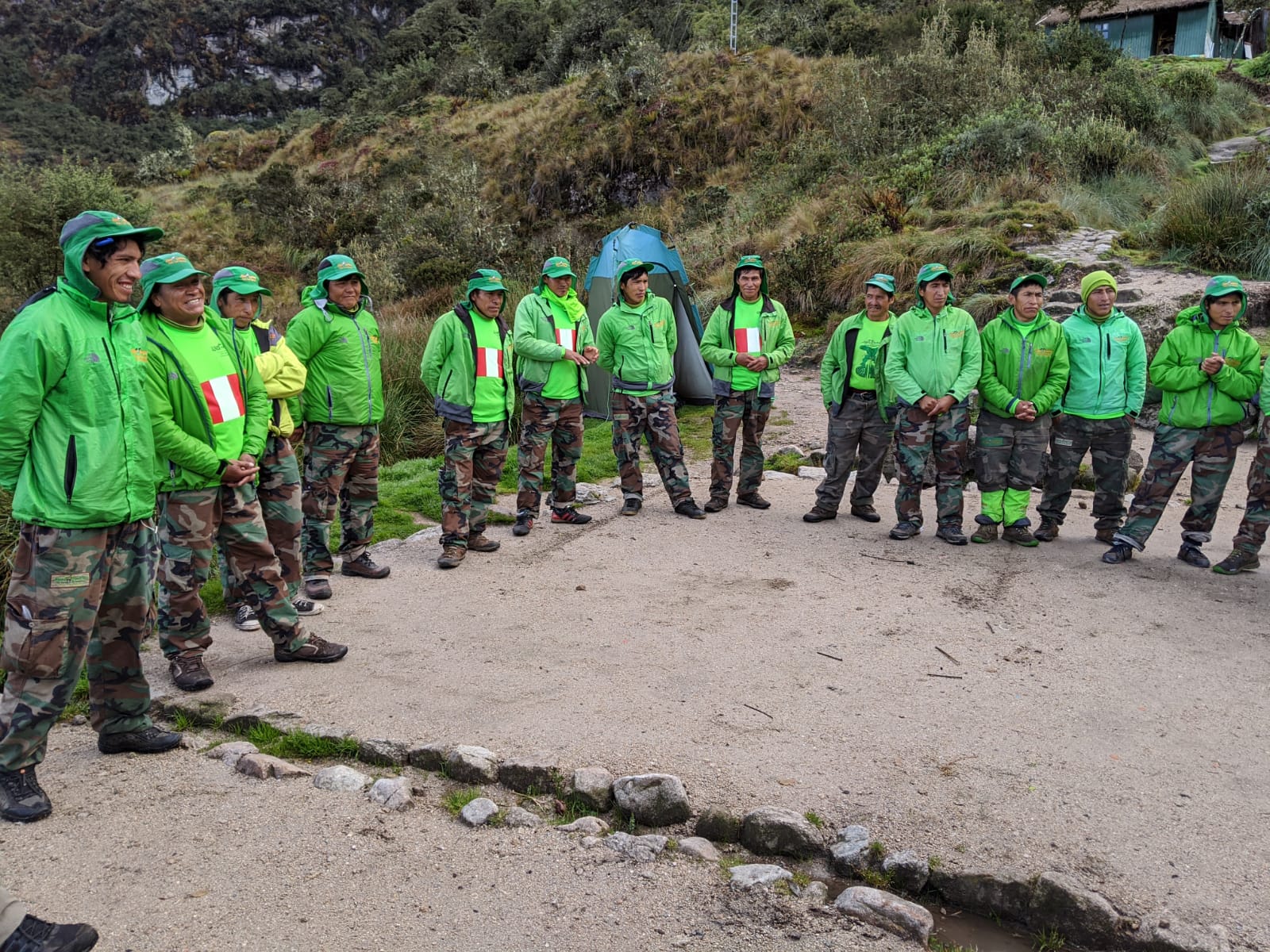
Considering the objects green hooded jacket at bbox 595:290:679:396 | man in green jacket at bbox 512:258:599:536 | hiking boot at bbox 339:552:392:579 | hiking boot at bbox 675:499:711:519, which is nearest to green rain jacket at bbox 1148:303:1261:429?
hiking boot at bbox 675:499:711:519

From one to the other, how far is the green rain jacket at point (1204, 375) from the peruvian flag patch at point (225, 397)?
5939 mm

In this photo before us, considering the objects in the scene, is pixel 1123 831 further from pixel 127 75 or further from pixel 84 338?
pixel 127 75

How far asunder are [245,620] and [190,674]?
103 cm

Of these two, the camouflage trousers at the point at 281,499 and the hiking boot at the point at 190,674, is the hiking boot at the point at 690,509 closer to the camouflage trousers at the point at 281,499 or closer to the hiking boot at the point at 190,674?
the camouflage trousers at the point at 281,499

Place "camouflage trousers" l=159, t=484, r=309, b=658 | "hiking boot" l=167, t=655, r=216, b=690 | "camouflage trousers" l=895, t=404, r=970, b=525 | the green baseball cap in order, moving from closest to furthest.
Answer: the green baseball cap
"camouflage trousers" l=159, t=484, r=309, b=658
"hiking boot" l=167, t=655, r=216, b=690
"camouflage trousers" l=895, t=404, r=970, b=525

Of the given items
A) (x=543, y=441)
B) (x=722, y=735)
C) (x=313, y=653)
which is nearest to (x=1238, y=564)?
(x=722, y=735)

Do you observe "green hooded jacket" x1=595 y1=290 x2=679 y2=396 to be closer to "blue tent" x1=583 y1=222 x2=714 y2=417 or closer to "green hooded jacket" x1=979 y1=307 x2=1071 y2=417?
"green hooded jacket" x1=979 y1=307 x2=1071 y2=417

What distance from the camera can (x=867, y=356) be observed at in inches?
297

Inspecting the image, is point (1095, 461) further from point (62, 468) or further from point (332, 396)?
point (62, 468)

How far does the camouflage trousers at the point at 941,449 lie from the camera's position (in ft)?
23.1

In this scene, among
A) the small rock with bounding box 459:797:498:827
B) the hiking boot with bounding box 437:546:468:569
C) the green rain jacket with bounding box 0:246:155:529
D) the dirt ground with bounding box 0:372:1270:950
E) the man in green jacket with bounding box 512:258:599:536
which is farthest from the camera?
the man in green jacket with bounding box 512:258:599:536

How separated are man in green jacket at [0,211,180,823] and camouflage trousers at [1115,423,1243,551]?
Result: 634cm

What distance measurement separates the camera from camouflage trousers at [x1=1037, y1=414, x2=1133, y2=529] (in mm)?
6824

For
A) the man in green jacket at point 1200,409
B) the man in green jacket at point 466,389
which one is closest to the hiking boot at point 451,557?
the man in green jacket at point 466,389
